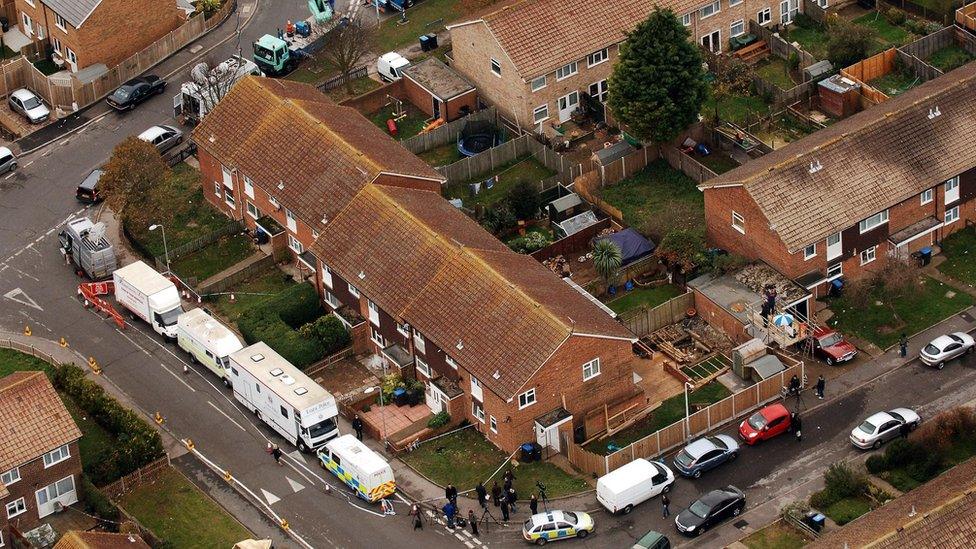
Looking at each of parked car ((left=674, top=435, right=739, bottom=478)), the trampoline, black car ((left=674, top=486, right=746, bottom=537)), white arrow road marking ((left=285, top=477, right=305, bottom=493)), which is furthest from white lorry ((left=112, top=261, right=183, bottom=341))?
black car ((left=674, top=486, right=746, bottom=537))

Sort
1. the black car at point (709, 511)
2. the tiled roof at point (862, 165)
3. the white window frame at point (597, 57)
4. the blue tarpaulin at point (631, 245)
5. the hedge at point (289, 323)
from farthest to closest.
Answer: the white window frame at point (597, 57) → the blue tarpaulin at point (631, 245) → the tiled roof at point (862, 165) → the hedge at point (289, 323) → the black car at point (709, 511)

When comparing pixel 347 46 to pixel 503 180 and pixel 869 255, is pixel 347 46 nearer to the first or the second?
pixel 503 180

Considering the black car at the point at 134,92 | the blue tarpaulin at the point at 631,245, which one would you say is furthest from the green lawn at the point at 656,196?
the black car at the point at 134,92

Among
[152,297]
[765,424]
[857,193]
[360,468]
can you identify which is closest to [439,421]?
[360,468]

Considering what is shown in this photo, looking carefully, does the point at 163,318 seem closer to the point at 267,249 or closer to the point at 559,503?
the point at 267,249

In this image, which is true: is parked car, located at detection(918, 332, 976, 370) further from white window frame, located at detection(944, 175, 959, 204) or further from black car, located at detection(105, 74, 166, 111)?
black car, located at detection(105, 74, 166, 111)

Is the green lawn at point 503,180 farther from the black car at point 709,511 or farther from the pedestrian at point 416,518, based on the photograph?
the black car at point 709,511

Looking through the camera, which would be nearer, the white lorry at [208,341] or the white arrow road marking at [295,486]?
the white arrow road marking at [295,486]
